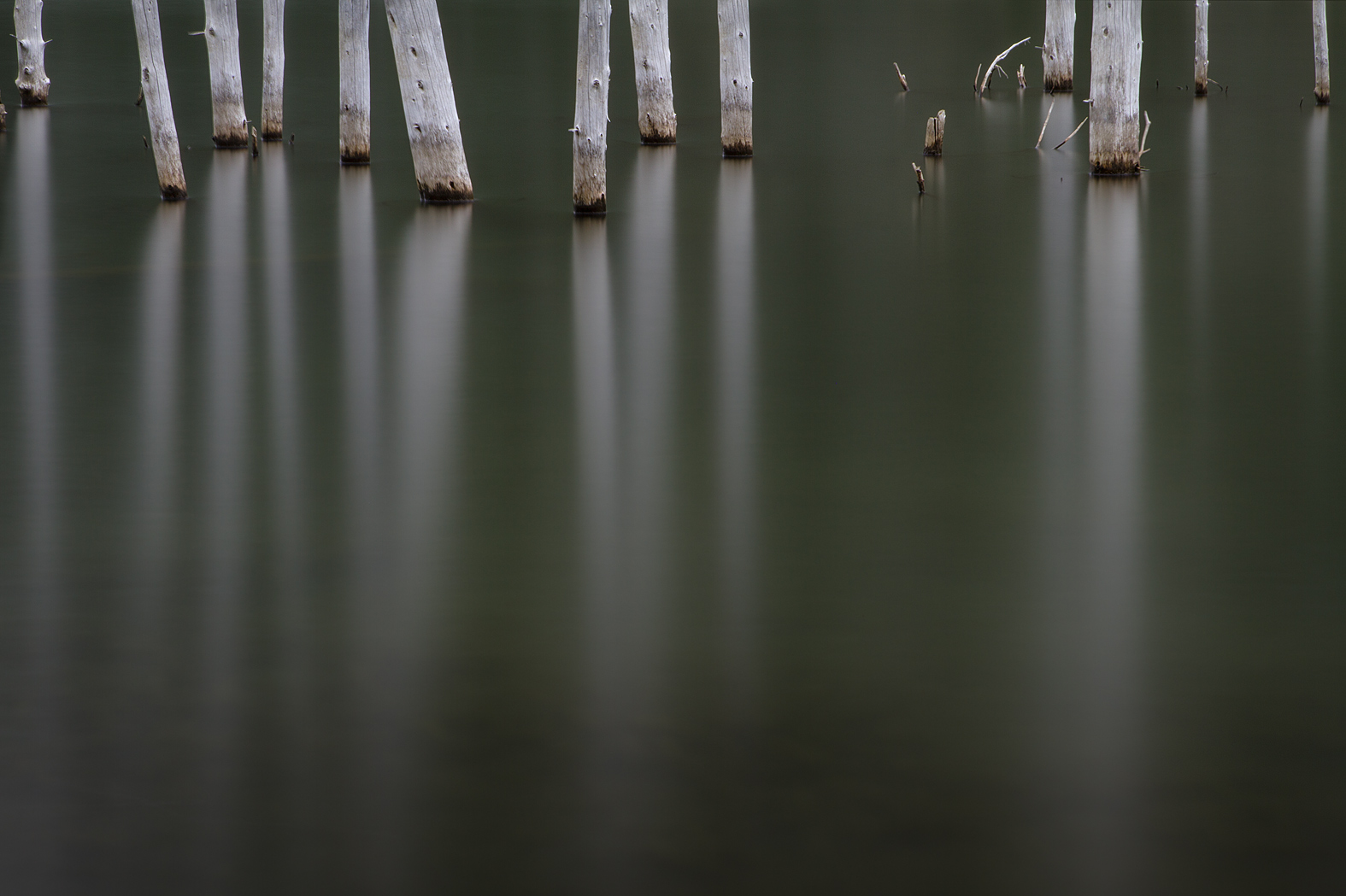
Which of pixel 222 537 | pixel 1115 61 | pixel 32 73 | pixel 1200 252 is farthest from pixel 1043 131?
pixel 222 537

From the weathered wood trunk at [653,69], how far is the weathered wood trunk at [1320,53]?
7242 millimetres

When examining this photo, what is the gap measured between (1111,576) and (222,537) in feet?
9.47

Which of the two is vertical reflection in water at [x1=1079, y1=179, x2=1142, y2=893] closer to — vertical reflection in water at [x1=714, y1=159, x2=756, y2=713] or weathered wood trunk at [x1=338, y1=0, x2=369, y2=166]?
vertical reflection in water at [x1=714, y1=159, x2=756, y2=713]

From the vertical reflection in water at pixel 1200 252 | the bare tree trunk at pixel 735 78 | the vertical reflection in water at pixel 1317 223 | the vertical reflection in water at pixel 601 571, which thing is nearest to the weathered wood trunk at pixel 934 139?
the bare tree trunk at pixel 735 78

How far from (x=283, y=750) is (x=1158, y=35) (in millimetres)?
27985

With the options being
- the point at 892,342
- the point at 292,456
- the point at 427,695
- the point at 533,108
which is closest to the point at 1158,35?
the point at 533,108

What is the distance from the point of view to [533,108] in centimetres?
1991

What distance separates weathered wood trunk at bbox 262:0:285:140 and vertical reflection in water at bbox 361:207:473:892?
19.4ft

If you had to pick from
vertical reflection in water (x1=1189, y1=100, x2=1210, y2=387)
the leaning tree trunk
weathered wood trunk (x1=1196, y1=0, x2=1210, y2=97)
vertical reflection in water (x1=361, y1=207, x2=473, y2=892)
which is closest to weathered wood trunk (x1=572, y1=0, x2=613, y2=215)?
vertical reflection in water (x1=361, y1=207, x2=473, y2=892)

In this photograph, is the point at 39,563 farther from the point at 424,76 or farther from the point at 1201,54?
the point at 1201,54

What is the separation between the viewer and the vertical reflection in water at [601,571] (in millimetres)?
3549

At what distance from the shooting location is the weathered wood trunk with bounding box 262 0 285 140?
1498cm

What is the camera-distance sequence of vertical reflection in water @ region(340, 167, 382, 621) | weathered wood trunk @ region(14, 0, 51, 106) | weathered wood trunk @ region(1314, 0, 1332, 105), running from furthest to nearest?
weathered wood trunk @ region(14, 0, 51, 106), weathered wood trunk @ region(1314, 0, 1332, 105), vertical reflection in water @ region(340, 167, 382, 621)

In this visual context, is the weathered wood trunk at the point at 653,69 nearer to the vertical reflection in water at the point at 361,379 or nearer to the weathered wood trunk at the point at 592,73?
the vertical reflection in water at the point at 361,379
